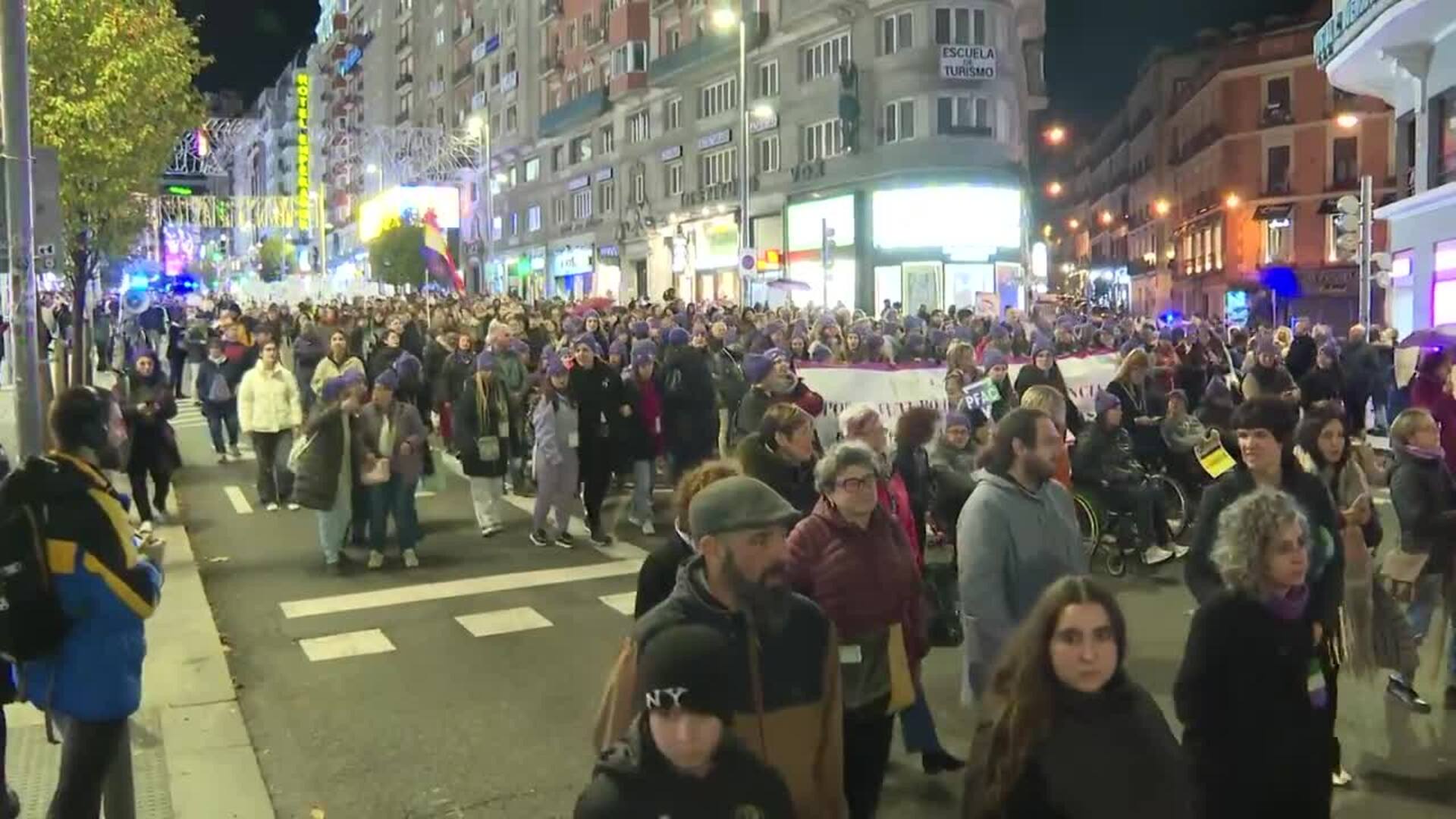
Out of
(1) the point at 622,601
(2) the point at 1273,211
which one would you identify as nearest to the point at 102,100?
(1) the point at 622,601

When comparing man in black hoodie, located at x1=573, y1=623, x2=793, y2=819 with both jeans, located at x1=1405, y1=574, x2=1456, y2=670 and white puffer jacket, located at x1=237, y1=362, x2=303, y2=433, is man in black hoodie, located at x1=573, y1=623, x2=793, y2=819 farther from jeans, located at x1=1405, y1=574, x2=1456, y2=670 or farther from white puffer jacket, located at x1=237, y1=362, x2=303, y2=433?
white puffer jacket, located at x1=237, y1=362, x2=303, y2=433

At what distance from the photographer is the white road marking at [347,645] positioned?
8.42 meters

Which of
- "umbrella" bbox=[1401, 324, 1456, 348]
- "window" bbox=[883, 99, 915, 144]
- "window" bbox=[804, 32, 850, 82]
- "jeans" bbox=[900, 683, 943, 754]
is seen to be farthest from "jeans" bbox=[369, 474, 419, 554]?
"window" bbox=[804, 32, 850, 82]

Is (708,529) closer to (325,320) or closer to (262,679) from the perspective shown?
(262,679)

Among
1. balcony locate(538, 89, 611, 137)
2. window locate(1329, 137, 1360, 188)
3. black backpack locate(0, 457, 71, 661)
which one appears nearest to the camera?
black backpack locate(0, 457, 71, 661)

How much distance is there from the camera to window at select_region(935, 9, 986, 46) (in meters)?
42.0

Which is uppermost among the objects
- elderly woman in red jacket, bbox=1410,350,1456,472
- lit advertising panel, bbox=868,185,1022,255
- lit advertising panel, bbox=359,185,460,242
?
lit advertising panel, bbox=359,185,460,242

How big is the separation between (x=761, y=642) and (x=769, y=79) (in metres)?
46.7

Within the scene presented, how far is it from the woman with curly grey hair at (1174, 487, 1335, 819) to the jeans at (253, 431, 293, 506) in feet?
37.7

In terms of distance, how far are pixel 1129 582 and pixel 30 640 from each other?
7.75m

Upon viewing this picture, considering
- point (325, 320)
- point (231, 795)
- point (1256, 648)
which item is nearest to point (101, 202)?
point (325, 320)

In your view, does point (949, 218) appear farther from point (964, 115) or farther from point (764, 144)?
point (764, 144)

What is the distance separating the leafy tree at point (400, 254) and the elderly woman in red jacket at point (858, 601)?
63.0 meters

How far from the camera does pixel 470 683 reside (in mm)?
7754
